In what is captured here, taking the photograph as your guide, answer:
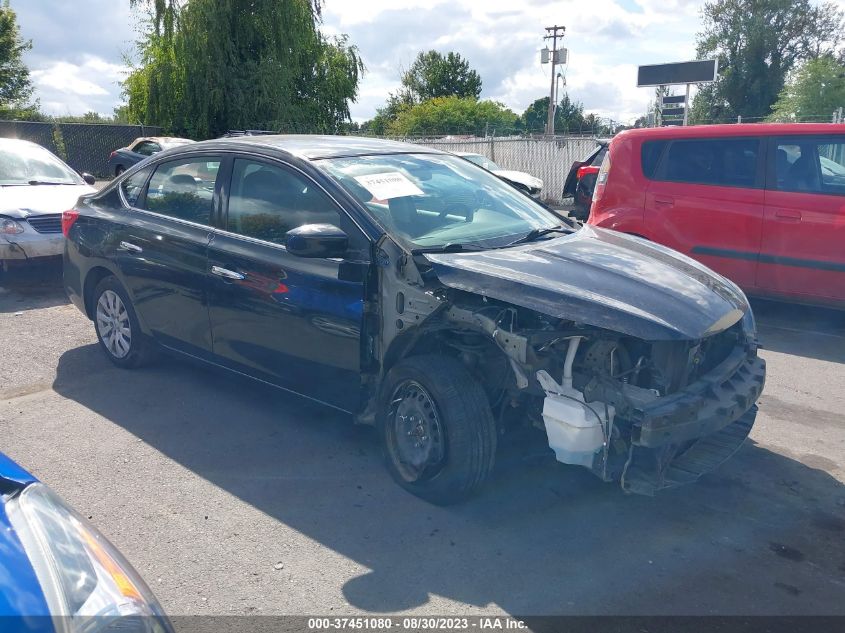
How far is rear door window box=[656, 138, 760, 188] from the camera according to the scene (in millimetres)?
7363

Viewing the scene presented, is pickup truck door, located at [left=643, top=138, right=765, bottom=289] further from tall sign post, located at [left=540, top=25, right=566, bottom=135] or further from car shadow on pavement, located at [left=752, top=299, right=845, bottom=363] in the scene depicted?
tall sign post, located at [left=540, top=25, right=566, bottom=135]

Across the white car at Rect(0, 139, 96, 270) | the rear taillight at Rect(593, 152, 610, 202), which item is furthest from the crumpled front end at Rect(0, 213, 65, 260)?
the rear taillight at Rect(593, 152, 610, 202)

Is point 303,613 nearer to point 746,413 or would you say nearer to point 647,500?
point 647,500

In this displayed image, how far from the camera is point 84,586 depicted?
191 cm

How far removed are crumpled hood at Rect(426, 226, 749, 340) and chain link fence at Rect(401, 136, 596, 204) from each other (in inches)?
619

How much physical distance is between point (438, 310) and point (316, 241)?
705mm

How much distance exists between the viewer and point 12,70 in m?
42.5

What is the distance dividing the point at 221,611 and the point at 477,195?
9.31 ft

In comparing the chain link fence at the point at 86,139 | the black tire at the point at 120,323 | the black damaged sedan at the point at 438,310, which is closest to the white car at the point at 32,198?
the black tire at the point at 120,323

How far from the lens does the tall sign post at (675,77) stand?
29641 mm

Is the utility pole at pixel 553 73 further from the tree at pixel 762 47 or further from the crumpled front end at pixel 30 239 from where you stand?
the crumpled front end at pixel 30 239

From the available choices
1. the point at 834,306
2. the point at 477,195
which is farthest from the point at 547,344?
the point at 834,306

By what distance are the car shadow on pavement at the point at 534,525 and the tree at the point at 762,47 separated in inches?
1933

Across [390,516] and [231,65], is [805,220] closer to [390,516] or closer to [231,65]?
[390,516]
